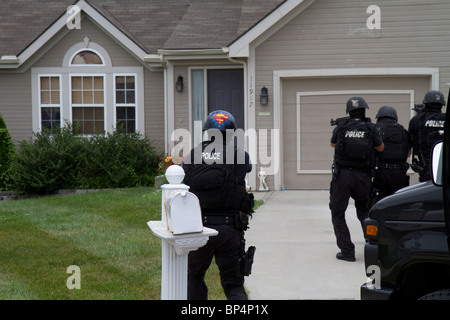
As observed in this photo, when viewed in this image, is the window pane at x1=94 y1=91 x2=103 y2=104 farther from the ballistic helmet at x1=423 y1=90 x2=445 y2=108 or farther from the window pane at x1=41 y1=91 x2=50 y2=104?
the ballistic helmet at x1=423 y1=90 x2=445 y2=108

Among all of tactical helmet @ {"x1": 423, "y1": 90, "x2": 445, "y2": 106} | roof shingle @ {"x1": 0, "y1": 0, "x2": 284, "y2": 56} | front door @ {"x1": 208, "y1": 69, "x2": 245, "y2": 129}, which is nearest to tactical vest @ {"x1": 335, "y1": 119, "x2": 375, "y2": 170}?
tactical helmet @ {"x1": 423, "y1": 90, "x2": 445, "y2": 106}

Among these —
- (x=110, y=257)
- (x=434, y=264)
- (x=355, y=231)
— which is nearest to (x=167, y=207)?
(x=434, y=264)

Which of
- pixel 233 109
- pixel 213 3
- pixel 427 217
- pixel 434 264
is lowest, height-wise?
Result: pixel 434 264

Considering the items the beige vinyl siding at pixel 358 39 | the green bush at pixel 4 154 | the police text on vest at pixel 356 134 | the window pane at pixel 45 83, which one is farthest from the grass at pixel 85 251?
the window pane at pixel 45 83

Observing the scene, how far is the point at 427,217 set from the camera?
12.4ft

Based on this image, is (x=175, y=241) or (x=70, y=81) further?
(x=70, y=81)

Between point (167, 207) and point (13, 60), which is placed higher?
point (13, 60)

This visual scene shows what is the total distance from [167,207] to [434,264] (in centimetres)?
179

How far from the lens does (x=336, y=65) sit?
524 inches

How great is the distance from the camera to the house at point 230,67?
13172mm

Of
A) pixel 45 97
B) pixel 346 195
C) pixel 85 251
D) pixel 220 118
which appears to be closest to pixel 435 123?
pixel 346 195

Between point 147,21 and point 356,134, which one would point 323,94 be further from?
point 356,134

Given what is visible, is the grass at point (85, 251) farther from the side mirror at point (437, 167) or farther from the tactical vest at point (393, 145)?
the side mirror at point (437, 167)
